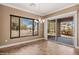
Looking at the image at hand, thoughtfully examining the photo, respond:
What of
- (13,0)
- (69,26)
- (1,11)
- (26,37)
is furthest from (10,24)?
(69,26)

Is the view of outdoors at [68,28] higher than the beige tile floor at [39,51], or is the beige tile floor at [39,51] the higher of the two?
the view of outdoors at [68,28]

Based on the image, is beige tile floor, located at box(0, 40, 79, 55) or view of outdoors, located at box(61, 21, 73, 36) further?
view of outdoors, located at box(61, 21, 73, 36)

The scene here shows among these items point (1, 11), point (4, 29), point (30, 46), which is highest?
point (1, 11)

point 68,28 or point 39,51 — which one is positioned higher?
point 68,28

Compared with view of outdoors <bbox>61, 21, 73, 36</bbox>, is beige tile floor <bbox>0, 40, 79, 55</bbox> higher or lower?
lower

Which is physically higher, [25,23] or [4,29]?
[25,23]

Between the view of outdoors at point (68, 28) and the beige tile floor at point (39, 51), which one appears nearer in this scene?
the beige tile floor at point (39, 51)

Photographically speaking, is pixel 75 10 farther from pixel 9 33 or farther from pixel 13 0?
pixel 9 33

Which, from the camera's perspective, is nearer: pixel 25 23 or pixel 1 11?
pixel 25 23

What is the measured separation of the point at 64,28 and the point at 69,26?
0.16 meters

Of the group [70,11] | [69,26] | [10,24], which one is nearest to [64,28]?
[69,26]
